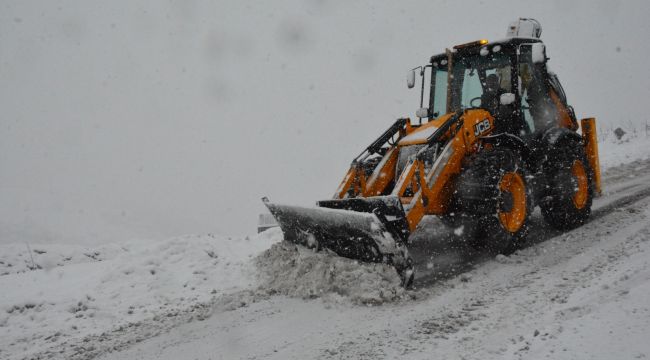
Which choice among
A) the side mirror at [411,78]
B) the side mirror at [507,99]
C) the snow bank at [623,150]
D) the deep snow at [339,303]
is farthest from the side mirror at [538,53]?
the snow bank at [623,150]

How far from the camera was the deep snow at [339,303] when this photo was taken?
317cm

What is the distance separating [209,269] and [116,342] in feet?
5.25

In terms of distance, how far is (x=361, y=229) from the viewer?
4.35m

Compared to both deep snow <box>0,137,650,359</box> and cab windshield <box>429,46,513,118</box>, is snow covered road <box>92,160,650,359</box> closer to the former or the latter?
deep snow <box>0,137,650,359</box>

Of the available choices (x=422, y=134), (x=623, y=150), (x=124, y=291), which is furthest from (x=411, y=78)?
(x=623, y=150)

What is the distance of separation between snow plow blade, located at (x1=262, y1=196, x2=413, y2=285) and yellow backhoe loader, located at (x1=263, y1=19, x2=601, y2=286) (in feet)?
0.04

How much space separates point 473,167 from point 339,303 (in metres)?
2.09

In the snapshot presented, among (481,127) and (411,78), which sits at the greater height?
(411,78)

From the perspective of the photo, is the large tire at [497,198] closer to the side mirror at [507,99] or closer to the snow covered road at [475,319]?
the snow covered road at [475,319]

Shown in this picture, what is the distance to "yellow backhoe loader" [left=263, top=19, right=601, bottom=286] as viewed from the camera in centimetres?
463

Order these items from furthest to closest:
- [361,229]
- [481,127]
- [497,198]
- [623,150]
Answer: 1. [623,150]
2. [481,127]
3. [497,198]
4. [361,229]

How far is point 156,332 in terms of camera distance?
156 inches

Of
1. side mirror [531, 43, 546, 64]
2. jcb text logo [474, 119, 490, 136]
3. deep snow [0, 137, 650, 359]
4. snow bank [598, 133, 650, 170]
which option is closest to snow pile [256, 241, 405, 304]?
deep snow [0, 137, 650, 359]

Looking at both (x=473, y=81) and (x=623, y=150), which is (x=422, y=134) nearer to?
(x=473, y=81)
